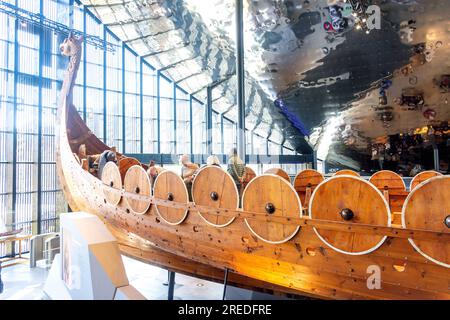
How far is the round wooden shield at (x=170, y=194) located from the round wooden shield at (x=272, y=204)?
0.64 meters

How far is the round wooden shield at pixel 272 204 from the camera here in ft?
6.14

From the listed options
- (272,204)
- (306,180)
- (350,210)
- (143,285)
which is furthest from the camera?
(143,285)

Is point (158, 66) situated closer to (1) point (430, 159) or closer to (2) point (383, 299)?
(1) point (430, 159)

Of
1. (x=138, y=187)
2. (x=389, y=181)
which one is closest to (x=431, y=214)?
(x=389, y=181)

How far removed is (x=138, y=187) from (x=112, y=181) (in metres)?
0.61

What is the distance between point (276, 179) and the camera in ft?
6.25

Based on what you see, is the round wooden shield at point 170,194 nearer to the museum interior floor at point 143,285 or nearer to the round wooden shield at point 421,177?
the museum interior floor at point 143,285

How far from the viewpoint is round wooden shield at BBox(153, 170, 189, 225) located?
8.12 feet

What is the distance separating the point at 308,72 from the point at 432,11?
2096 mm

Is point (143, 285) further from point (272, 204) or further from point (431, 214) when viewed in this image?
point (431, 214)

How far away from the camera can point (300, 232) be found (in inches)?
73.2

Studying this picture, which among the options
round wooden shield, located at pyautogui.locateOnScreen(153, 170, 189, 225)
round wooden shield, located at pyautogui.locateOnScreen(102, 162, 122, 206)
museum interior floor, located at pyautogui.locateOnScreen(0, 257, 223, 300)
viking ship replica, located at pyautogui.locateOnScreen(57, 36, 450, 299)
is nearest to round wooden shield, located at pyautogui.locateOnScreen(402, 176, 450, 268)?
viking ship replica, located at pyautogui.locateOnScreen(57, 36, 450, 299)

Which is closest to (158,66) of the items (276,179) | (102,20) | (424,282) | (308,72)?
(102,20)
